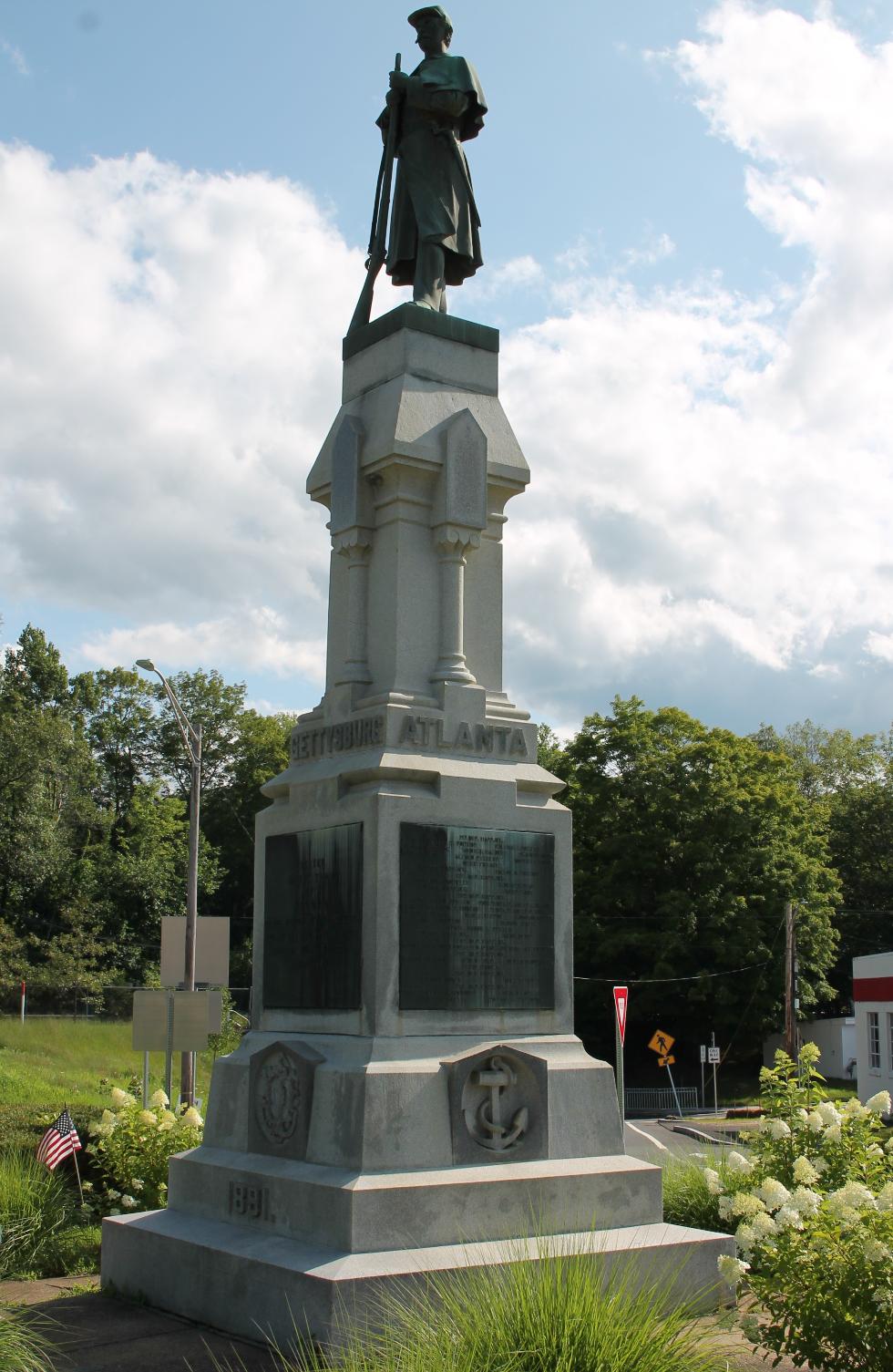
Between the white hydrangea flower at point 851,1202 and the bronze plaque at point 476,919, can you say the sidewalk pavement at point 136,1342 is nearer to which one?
the white hydrangea flower at point 851,1202

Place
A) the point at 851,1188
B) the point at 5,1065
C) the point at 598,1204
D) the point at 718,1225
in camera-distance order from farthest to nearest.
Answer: the point at 5,1065
the point at 718,1225
the point at 598,1204
the point at 851,1188

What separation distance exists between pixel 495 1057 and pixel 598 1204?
1.06 metres

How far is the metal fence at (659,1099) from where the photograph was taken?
43.8 m

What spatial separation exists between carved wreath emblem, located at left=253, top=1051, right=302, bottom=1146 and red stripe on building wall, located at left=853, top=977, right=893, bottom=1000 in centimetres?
3307

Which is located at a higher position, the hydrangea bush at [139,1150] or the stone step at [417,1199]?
the stone step at [417,1199]

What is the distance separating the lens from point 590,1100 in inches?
334

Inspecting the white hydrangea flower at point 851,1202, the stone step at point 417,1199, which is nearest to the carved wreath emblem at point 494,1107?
the stone step at point 417,1199

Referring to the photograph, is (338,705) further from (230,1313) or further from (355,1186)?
(230,1313)

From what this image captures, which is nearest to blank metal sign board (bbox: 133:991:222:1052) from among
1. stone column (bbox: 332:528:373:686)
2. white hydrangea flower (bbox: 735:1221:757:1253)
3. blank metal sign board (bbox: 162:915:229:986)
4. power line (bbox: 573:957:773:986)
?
blank metal sign board (bbox: 162:915:229:986)

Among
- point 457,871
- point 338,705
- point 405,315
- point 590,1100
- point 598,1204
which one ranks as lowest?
point 598,1204

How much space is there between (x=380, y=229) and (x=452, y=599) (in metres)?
3.28

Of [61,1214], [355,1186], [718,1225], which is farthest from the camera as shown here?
[61,1214]

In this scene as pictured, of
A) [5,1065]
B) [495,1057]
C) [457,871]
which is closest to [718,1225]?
[495,1057]

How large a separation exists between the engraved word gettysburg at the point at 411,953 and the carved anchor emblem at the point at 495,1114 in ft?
0.05
